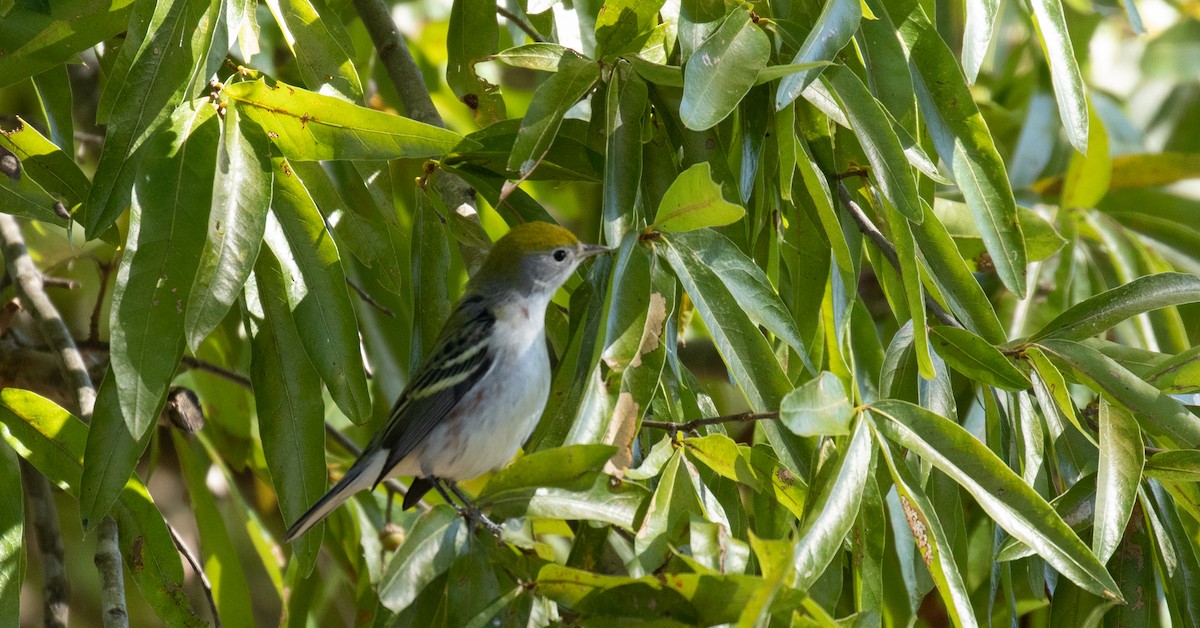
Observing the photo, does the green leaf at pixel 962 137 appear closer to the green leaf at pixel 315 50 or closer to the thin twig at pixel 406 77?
the thin twig at pixel 406 77

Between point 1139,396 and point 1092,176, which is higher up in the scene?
point 1092,176

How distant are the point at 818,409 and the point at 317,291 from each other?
3.49 ft

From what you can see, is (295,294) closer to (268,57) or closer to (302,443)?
(302,443)

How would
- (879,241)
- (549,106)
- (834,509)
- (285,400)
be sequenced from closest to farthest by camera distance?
(834,509), (549,106), (285,400), (879,241)

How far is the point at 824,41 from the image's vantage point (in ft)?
6.91

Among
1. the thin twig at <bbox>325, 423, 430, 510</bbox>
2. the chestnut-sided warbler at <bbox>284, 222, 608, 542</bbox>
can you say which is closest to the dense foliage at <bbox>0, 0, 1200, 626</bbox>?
the chestnut-sided warbler at <bbox>284, 222, 608, 542</bbox>

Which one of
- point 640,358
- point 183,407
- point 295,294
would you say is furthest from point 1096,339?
point 183,407

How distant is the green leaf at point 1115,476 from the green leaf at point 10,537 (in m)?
2.21

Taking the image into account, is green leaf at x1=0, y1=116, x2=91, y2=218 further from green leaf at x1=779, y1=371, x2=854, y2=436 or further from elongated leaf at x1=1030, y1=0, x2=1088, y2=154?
elongated leaf at x1=1030, y1=0, x2=1088, y2=154

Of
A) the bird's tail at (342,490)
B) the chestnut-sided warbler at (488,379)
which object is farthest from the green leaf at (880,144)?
the bird's tail at (342,490)

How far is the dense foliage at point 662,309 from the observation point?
77.7 inches

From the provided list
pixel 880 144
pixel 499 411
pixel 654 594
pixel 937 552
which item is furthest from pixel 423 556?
pixel 880 144

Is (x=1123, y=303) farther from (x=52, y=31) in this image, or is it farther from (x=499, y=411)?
(x=52, y=31)

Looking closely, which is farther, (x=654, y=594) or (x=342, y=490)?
(x=342, y=490)
